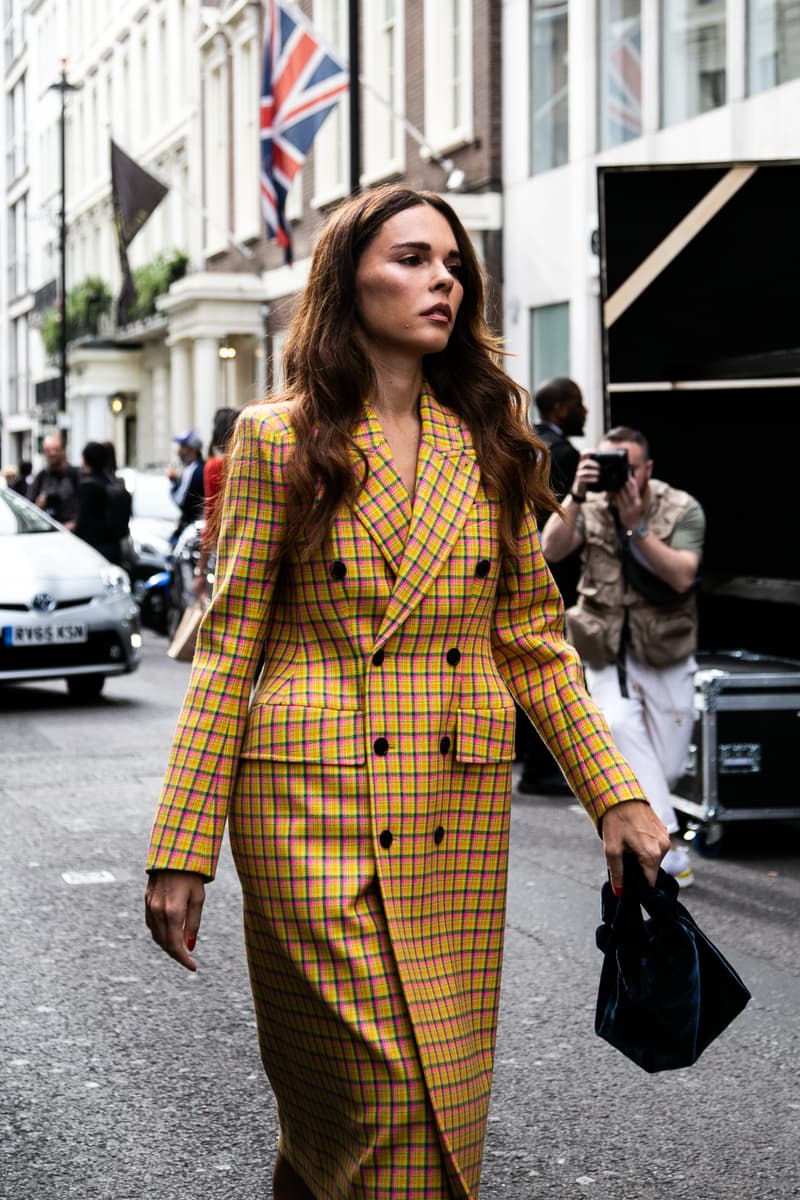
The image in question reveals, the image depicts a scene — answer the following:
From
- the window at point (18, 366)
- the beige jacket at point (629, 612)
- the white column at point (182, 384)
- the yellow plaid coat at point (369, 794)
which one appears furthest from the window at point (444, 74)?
the window at point (18, 366)

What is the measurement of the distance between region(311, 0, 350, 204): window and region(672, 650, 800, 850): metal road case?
21574mm

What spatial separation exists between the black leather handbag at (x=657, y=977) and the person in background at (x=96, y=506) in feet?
46.2

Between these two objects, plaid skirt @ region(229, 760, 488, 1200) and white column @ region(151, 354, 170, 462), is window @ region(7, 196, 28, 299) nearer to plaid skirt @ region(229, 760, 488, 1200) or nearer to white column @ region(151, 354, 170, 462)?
white column @ region(151, 354, 170, 462)

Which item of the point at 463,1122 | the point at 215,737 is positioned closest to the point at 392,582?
the point at 215,737

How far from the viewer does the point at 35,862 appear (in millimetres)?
7617

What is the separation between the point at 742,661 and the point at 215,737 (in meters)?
6.23

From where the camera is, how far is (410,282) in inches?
115

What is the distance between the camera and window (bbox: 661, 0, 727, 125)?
18.0 metres

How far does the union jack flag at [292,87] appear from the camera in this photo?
68.3 feet

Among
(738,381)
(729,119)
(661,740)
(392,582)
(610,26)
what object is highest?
(610,26)

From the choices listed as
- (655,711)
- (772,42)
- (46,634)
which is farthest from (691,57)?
(655,711)

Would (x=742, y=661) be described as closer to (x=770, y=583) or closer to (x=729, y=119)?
(x=770, y=583)

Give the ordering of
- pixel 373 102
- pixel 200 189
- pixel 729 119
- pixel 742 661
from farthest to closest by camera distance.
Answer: pixel 200 189 → pixel 373 102 → pixel 729 119 → pixel 742 661

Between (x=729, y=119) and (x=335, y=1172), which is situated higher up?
(x=729, y=119)
